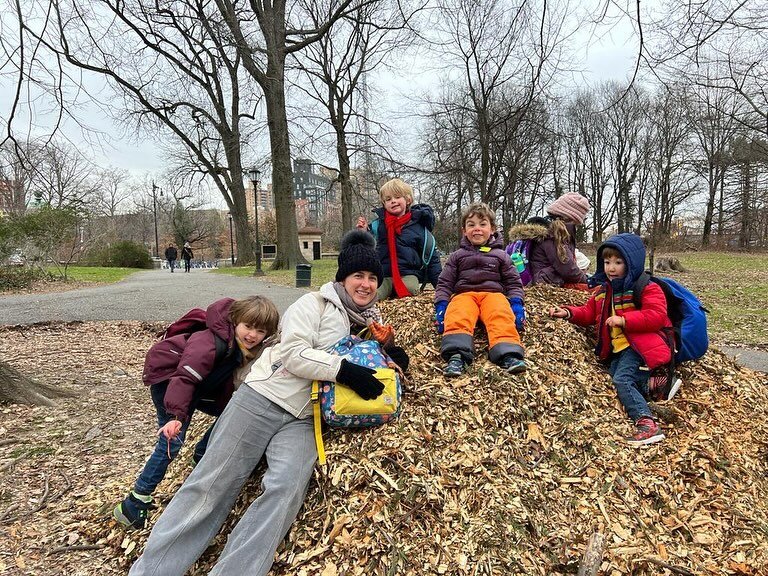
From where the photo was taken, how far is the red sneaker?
2.60m

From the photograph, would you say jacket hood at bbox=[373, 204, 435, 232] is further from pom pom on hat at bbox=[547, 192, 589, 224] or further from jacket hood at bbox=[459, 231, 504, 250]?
pom pom on hat at bbox=[547, 192, 589, 224]

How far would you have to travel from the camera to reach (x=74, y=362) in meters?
5.77

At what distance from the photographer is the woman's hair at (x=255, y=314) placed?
257cm

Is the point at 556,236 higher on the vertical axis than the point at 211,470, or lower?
higher

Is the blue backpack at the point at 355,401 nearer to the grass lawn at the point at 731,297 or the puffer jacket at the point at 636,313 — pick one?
the puffer jacket at the point at 636,313

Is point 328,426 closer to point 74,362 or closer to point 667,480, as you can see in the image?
point 667,480

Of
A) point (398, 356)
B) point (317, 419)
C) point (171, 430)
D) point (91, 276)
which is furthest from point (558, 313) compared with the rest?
point (91, 276)

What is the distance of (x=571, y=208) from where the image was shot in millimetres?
4527

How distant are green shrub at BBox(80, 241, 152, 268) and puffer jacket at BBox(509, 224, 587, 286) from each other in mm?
32100

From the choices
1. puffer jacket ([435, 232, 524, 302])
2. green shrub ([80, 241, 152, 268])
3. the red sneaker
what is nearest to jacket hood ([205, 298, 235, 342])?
puffer jacket ([435, 232, 524, 302])

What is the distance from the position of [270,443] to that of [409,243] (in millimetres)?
2483

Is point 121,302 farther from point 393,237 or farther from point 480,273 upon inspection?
point 480,273

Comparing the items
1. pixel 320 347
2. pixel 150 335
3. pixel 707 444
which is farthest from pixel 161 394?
pixel 150 335

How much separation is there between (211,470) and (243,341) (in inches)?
27.5
